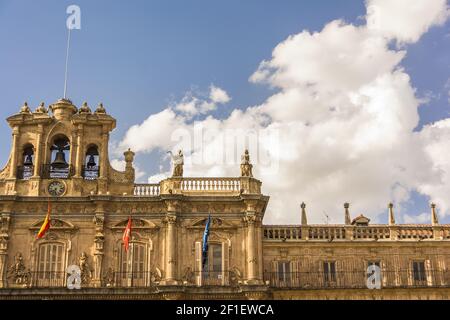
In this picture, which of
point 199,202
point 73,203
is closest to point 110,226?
point 73,203

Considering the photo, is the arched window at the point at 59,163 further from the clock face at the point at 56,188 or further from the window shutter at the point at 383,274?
the window shutter at the point at 383,274

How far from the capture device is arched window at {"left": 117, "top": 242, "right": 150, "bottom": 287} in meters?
40.7

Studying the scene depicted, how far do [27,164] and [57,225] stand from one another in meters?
4.77

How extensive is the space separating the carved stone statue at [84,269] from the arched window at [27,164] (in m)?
6.27

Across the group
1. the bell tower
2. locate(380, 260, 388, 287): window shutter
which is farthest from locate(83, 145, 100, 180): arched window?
locate(380, 260, 388, 287): window shutter

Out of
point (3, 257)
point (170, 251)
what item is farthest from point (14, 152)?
point (170, 251)

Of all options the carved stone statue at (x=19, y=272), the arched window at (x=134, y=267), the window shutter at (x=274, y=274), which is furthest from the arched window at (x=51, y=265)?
the window shutter at (x=274, y=274)

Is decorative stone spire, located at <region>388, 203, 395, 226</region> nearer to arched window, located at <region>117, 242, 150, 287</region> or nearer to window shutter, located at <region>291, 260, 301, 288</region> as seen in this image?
window shutter, located at <region>291, 260, 301, 288</region>

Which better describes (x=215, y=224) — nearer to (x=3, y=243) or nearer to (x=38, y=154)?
(x=38, y=154)

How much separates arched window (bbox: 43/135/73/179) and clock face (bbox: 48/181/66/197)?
0.52 m

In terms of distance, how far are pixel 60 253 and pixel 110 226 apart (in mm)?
3284

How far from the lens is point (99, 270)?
40.6 m

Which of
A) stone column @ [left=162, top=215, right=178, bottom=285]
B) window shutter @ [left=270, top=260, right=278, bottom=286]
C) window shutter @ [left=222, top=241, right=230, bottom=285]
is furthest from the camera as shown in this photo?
window shutter @ [left=270, top=260, right=278, bottom=286]
